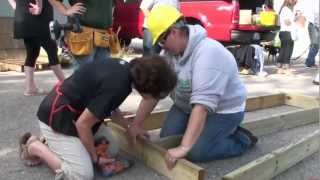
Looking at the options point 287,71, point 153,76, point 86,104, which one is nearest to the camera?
point 153,76

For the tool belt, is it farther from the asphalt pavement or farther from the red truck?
the red truck

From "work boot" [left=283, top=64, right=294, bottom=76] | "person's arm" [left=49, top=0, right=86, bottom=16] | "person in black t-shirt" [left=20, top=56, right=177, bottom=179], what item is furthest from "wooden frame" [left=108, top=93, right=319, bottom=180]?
"work boot" [left=283, top=64, right=294, bottom=76]

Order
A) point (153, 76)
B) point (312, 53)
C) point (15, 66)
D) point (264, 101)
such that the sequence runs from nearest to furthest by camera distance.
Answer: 1. point (153, 76)
2. point (264, 101)
3. point (15, 66)
4. point (312, 53)

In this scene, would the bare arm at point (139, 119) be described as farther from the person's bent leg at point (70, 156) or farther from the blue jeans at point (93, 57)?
the blue jeans at point (93, 57)

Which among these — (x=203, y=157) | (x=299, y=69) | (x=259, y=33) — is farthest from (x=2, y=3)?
(x=203, y=157)

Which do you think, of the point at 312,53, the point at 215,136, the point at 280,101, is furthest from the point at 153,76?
the point at 312,53

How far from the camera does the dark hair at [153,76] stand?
111 inches

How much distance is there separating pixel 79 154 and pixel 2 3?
6747mm

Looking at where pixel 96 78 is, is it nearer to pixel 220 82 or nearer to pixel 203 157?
pixel 220 82

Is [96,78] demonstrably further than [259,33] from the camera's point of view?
No

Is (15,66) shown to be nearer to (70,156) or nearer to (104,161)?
(104,161)

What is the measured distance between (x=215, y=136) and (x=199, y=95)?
58cm

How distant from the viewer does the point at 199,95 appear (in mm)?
3160

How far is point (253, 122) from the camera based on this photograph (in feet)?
14.0
